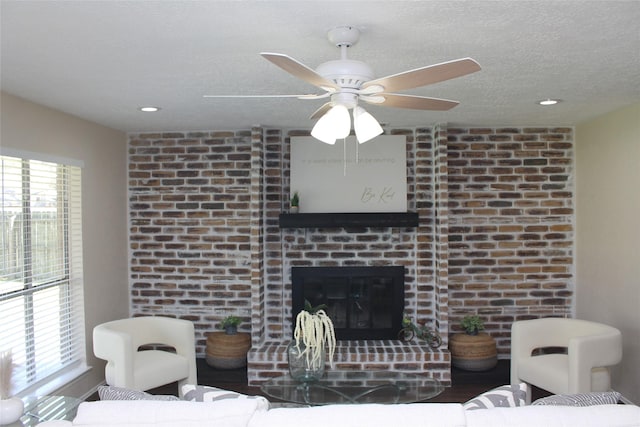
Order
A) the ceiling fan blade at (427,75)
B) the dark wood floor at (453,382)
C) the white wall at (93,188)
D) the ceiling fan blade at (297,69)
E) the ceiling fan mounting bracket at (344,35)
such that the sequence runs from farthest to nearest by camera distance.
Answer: the dark wood floor at (453,382) < the white wall at (93,188) < the ceiling fan mounting bracket at (344,35) < the ceiling fan blade at (427,75) < the ceiling fan blade at (297,69)

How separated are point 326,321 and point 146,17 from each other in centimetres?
204

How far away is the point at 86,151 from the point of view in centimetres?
423

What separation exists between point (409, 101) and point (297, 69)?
71 centimetres

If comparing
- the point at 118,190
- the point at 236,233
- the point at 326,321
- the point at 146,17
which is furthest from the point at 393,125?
the point at 146,17

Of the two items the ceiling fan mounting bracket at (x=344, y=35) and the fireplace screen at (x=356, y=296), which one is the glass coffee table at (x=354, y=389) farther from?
the ceiling fan mounting bracket at (x=344, y=35)

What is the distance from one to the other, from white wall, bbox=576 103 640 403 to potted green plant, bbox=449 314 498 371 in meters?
0.89

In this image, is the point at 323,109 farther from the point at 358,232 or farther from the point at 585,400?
the point at 358,232

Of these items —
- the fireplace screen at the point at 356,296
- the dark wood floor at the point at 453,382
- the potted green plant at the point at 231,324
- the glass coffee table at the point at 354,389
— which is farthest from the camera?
the fireplace screen at the point at 356,296

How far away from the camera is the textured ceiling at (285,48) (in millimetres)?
1941

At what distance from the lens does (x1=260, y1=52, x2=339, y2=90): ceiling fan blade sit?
1.65 m

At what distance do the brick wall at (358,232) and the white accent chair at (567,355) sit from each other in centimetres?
99

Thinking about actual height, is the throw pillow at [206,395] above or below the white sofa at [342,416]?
below

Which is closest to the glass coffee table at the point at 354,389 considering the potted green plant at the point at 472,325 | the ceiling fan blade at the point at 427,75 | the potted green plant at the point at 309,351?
the potted green plant at the point at 309,351

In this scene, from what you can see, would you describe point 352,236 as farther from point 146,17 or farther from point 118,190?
point 146,17
